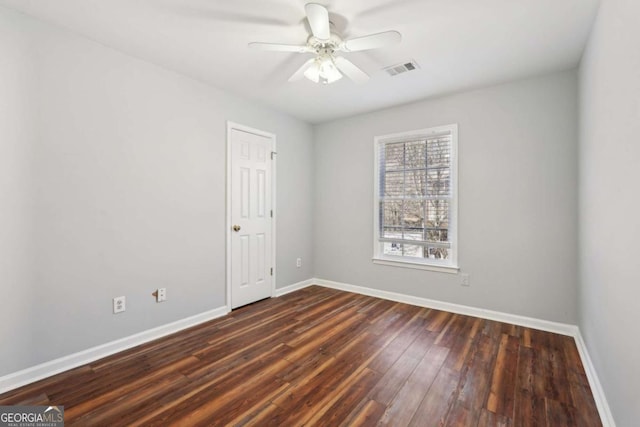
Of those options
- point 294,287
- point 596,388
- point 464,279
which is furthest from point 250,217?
point 596,388

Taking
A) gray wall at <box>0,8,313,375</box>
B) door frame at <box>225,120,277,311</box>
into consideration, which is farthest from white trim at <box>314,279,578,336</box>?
gray wall at <box>0,8,313,375</box>

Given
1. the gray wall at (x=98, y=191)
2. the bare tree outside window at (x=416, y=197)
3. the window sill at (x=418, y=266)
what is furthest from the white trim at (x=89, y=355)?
the bare tree outside window at (x=416, y=197)

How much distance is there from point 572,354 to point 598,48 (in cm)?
239

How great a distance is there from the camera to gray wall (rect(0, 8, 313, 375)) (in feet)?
6.45

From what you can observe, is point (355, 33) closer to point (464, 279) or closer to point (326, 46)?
point (326, 46)

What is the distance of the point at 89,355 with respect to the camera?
227cm

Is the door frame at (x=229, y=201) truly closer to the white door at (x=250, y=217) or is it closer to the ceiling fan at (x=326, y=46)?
the white door at (x=250, y=217)

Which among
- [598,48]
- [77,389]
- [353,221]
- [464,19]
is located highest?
[464,19]

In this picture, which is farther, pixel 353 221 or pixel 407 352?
pixel 353 221

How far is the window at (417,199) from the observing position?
3.46 m

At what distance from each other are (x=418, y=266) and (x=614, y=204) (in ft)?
7.26

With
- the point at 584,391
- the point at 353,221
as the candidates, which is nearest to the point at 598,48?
the point at 584,391

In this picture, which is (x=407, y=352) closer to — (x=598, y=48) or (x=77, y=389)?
(x=77, y=389)

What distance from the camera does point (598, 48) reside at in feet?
6.35
